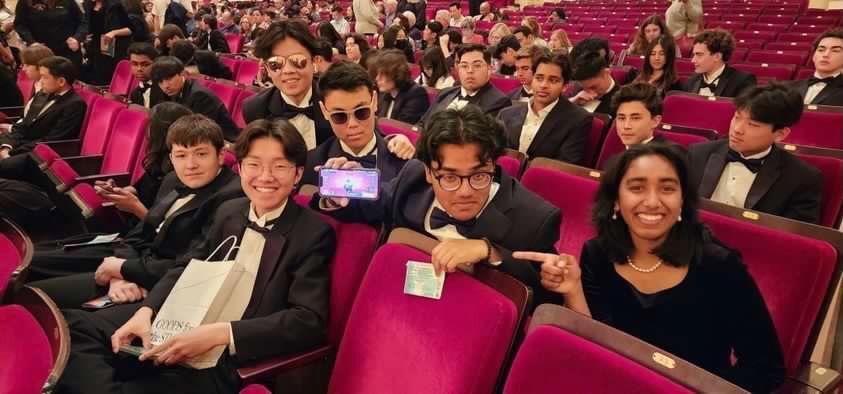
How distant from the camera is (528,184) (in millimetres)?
2141

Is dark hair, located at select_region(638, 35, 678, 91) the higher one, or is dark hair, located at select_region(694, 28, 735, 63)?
dark hair, located at select_region(694, 28, 735, 63)

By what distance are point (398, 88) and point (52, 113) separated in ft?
A: 8.26

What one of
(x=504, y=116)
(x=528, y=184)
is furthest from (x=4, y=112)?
(x=528, y=184)

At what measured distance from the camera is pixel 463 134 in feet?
4.80

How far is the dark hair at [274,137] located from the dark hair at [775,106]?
173cm

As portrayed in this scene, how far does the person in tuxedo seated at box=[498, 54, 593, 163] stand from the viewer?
114 inches

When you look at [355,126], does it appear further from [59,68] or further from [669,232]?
[59,68]

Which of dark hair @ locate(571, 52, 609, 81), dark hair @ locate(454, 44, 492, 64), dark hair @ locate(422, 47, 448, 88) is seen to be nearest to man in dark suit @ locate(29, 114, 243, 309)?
dark hair @ locate(454, 44, 492, 64)

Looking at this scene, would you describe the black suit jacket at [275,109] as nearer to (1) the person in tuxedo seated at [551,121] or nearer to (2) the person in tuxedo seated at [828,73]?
(1) the person in tuxedo seated at [551,121]

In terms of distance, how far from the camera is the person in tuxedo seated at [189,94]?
3689 millimetres

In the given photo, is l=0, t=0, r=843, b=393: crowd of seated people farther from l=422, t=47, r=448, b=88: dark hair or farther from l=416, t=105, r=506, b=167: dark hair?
l=422, t=47, r=448, b=88: dark hair

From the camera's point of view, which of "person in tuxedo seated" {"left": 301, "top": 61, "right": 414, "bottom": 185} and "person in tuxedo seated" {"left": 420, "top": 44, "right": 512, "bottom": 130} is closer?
"person in tuxedo seated" {"left": 301, "top": 61, "right": 414, "bottom": 185}

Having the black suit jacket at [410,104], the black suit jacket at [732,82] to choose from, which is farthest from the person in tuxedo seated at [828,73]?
the black suit jacket at [410,104]

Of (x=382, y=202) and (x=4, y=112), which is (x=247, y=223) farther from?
(x=4, y=112)
